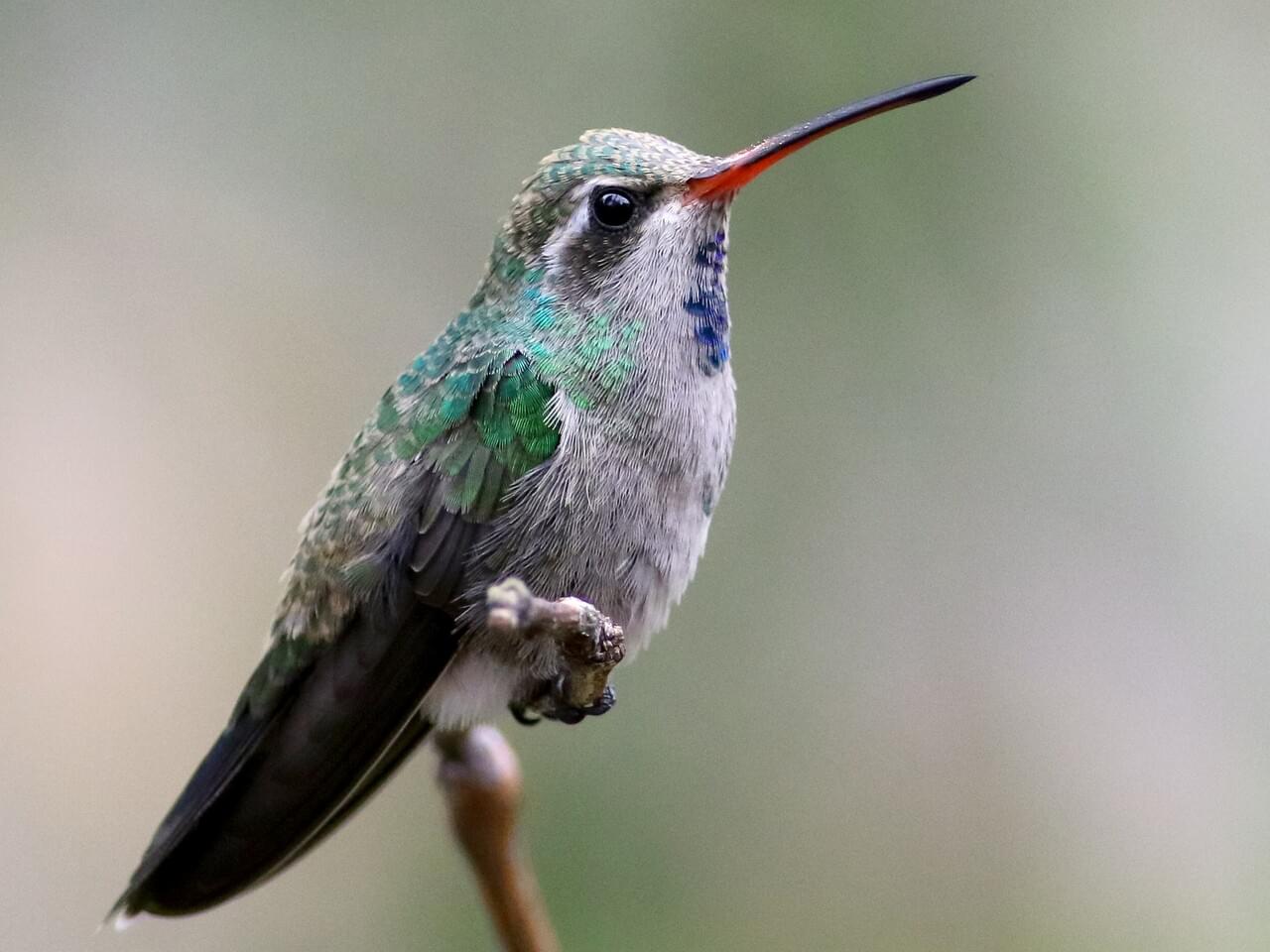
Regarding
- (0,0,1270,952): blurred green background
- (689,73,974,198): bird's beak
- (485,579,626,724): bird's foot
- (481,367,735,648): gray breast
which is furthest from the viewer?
(0,0,1270,952): blurred green background

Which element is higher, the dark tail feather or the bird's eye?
the bird's eye

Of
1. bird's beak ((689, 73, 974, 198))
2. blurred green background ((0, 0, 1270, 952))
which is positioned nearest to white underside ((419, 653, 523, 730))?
bird's beak ((689, 73, 974, 198))

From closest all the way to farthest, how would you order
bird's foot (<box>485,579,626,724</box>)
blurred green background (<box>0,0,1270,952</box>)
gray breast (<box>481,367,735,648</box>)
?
bird's foot (<box>485,579,626,724</box>)
gray breast (<box>481,367,735,648</box>)
blurred green background (<box>0,0,1270,952</box>)

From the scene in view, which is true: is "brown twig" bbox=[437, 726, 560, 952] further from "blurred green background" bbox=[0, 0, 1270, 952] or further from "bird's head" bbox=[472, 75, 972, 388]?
"blurred green background" bbox=[0, 0, 1270, 952]

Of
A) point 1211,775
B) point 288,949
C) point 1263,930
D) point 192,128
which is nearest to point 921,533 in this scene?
point 1211,775

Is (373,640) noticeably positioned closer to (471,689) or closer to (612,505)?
(471,689)

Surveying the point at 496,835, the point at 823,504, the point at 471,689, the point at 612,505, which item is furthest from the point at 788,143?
the point at 823,504

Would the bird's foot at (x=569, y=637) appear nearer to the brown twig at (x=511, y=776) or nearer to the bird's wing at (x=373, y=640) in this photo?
the brown twig at (x=511, y=776)
